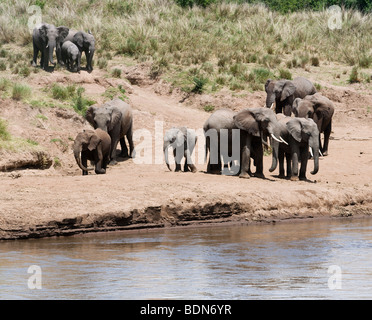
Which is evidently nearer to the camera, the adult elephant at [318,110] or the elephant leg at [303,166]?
the elephant leg at [303,166]

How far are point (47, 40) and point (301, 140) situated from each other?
37.4ft

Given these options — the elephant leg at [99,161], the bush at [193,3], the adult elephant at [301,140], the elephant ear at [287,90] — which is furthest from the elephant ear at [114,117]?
the bush at [193,3]

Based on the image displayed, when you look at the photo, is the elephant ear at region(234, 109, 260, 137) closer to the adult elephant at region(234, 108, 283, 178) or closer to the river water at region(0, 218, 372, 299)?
the adult elephant at region(234, 108, 283, 178)

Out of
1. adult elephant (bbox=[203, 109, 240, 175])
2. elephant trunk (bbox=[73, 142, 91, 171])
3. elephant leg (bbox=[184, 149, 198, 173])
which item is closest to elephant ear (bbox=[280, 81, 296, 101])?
adult elephant (bbox=[203, 109, 240, 175])

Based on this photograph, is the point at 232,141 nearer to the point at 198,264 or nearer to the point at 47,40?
the point at 198,264

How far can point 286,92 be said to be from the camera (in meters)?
25.6

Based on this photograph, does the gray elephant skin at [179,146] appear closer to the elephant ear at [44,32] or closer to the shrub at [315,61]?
the elephant ear at [44,32]

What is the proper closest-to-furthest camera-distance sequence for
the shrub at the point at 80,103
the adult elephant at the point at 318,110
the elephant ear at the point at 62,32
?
1. the adult elephant at the point at 318,110
2. the shrub at the point at 80,103
3. the elephant ear at the point at 62,32

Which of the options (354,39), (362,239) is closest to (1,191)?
(362,239)

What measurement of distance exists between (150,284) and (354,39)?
26.1 meters

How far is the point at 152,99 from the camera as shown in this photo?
1123 inches

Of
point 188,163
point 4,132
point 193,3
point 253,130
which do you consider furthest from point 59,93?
point 193,3

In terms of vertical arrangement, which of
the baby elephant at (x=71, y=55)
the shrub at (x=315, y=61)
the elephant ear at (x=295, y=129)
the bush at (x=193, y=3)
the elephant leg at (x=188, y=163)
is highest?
the bush at (x=193, y=3)

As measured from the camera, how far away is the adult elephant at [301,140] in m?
19.5
